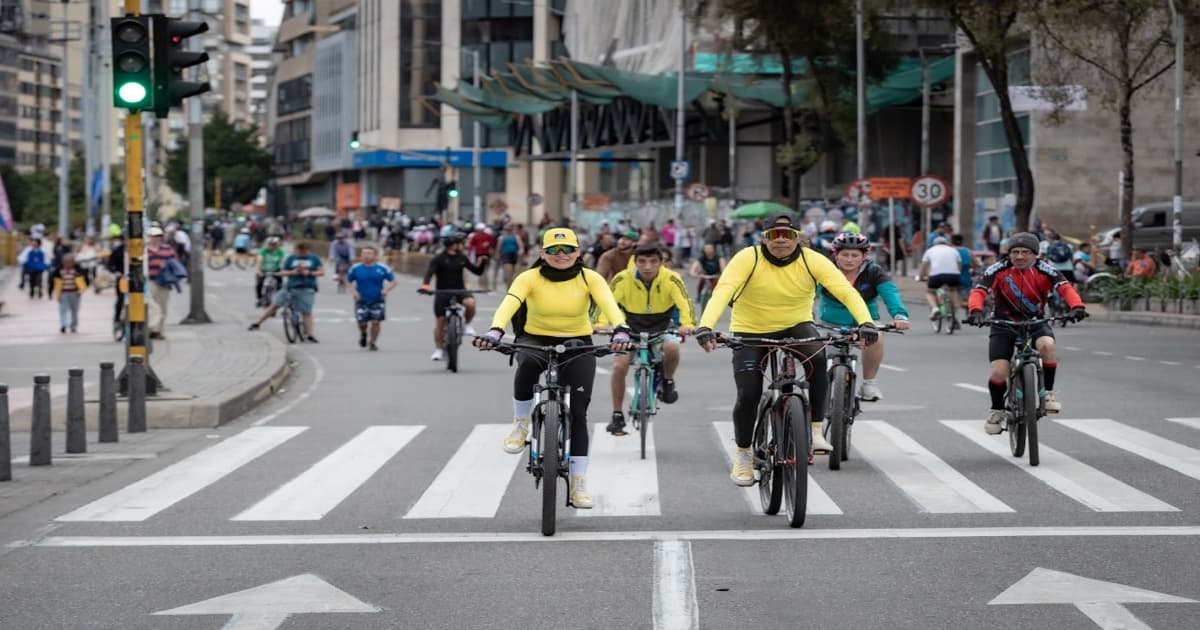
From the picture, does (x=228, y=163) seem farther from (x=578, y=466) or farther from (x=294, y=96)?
(x=578, y=466)

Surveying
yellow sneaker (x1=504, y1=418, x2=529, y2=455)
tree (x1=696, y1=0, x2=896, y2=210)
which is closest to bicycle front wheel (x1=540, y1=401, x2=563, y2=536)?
yellow sneaker (x1=504, y1=418, x2=529, y2=455)

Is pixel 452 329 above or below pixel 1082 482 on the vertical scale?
above

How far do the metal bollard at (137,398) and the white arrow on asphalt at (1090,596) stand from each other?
30.9ft

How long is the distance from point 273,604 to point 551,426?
237 cm

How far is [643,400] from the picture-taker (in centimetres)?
1459

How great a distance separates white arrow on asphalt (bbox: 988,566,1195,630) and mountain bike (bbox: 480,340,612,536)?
2574mm

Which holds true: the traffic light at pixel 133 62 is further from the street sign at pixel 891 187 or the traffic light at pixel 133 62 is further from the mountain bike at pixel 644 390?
the street sign at pixel 891 187

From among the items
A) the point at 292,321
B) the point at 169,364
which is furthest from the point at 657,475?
the point at 292,321

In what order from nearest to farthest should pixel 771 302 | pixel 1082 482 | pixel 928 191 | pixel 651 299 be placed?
pixel 771 302, pixel 1082 482, pixel 651 299, pixel 928 191

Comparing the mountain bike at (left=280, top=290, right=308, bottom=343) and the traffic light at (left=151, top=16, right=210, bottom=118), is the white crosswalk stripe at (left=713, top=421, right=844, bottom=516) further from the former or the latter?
the mountain bike at (left=280, top=290, right=308, bottom=343)

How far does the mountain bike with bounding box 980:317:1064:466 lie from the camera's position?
44.0 feet

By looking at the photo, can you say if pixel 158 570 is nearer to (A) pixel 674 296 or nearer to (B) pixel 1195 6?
(A) pixel 674 296

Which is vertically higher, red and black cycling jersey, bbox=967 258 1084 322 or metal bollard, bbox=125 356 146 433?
red and black cycling jersey, bbox=967 258 1084 322

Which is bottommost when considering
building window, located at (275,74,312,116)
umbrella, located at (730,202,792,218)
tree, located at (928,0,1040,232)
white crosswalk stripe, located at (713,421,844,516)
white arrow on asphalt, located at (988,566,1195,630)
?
white crosswalk stripe, located at (713,421,844,516)
